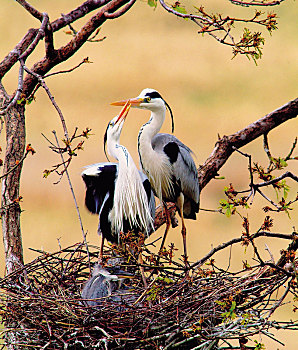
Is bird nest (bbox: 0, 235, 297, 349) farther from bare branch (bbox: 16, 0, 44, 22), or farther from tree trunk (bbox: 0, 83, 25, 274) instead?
bare branch (bbox: 16, 0, 44, 22)

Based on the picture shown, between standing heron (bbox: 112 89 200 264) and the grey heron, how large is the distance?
801mm

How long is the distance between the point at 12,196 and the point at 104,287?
0.93 meters

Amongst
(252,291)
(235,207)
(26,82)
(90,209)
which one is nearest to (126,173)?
(90,209)

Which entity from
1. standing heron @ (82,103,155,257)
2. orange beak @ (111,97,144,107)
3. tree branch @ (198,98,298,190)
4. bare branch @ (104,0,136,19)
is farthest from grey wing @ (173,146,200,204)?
bare branch @ (104,0,136,19)

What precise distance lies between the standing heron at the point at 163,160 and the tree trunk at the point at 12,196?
757 millimetres

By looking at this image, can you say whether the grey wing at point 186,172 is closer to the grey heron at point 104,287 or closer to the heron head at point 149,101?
the heron head at point 149,101

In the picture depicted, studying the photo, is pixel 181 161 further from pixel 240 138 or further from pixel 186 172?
pixel 240 138

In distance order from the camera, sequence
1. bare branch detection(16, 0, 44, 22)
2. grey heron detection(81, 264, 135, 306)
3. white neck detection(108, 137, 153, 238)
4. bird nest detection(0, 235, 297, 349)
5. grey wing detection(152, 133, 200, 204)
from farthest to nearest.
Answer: grey wing detection(152, 133, 200, 204)
white neck detection(108, 137, 153, 238)
bare branch detection(16, 0, 44, 22)
grey heron detection(81, 264, 135, 306)
bird nest detection(0, 235, 297, 349)

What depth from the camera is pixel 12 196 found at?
3926mm

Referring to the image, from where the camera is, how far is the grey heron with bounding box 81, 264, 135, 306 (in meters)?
3.56

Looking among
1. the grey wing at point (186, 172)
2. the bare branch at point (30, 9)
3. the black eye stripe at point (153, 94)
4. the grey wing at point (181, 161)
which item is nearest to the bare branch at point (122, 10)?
the bare branch at point (30, 9)

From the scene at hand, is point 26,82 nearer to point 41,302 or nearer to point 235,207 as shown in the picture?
point 41,302

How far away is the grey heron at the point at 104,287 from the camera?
11.7 feet

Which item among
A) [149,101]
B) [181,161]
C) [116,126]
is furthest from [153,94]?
[181,161]
